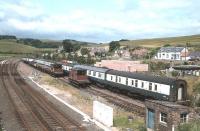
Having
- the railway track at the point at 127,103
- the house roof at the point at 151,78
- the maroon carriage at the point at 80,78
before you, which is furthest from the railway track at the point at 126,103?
the maroon carriage at the point at 80,78

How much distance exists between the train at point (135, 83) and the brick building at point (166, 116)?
8.80 metres

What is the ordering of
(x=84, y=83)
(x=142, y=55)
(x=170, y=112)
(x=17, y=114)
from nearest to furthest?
(x=170, y=112) < (x=17, y=114) < (x=84, y=83) < (x=142, y=55)

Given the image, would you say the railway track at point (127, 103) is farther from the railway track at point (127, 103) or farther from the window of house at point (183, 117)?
the window of house at point (183, 117)

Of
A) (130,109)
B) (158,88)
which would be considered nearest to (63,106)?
(130,109)

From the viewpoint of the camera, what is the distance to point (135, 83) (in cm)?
4359

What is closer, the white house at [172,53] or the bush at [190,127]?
the bush at [190,127]

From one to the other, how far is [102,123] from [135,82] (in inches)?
538

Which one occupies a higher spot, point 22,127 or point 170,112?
point 170,112

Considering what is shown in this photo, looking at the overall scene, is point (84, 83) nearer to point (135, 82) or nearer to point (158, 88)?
point (135, 82)

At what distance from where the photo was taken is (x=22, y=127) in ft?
95.8

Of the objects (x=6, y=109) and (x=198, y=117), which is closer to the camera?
(x=198, y=117)

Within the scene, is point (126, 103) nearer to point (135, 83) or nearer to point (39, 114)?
point (135, 83)

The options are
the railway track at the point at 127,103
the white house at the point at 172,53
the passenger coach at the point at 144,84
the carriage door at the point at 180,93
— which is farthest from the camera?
the white house at the point at 172,53

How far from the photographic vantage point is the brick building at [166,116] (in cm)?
2502
